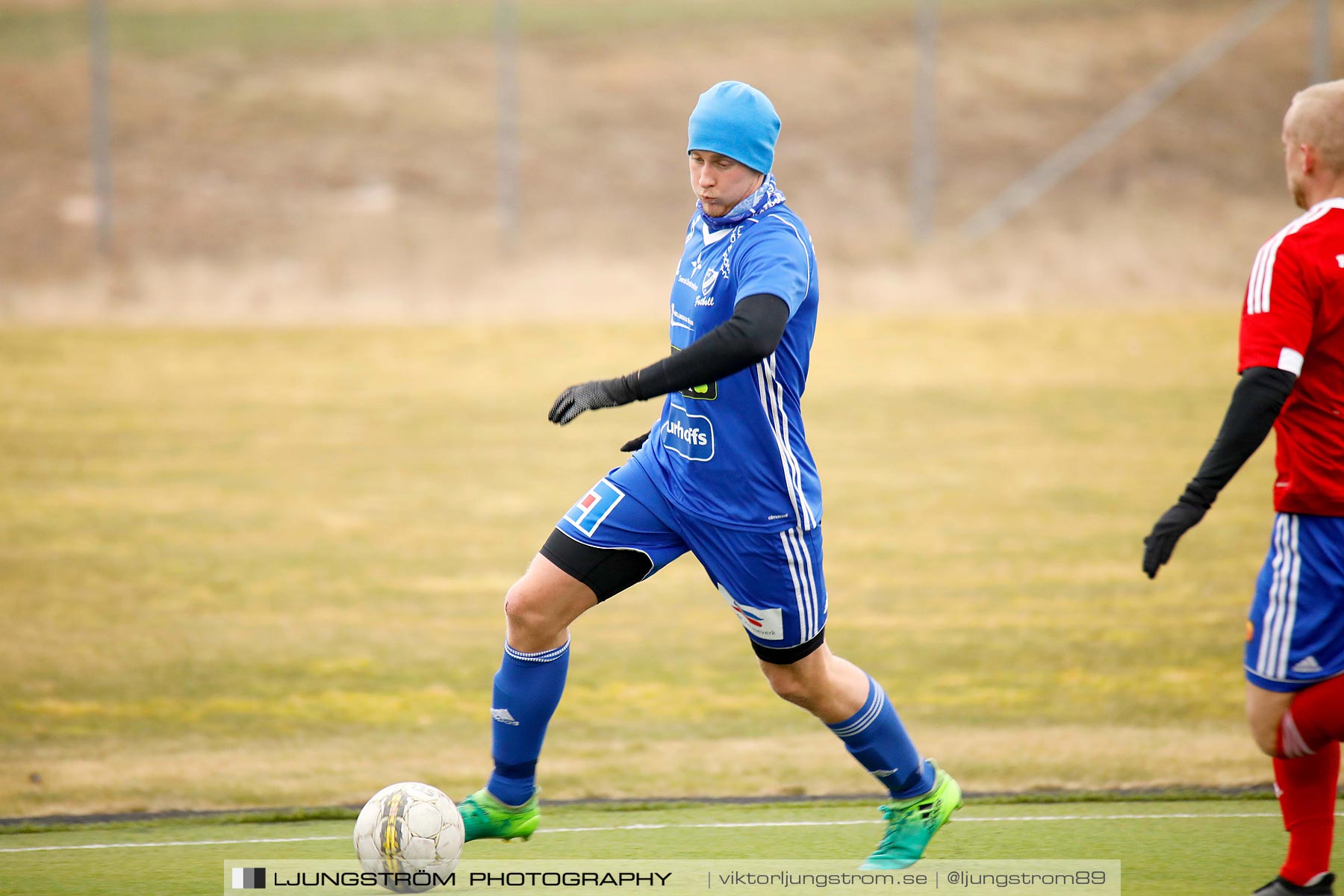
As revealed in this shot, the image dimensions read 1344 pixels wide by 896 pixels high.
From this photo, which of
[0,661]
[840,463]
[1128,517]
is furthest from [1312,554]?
[840,463]

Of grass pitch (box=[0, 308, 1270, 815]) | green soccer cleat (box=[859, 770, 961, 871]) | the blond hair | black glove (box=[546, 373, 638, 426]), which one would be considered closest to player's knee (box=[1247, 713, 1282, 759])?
green soccer cleat (box=[859, 770, 961, 871])

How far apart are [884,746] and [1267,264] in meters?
1.70

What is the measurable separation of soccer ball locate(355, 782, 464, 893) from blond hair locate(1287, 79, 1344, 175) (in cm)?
281

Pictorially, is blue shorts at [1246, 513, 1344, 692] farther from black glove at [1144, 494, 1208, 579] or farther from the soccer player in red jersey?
black glove at [1144, 494, 1208, 579]

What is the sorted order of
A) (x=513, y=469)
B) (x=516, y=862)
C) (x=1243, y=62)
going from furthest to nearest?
(x=1243, y=62) < (x=513, y=469) < (x=516, y=862)

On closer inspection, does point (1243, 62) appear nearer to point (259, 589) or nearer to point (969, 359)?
point (969, 359)

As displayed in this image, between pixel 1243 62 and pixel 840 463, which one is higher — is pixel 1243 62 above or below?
above

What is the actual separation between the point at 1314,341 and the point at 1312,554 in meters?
A: 0.51

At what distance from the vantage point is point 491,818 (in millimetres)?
4410

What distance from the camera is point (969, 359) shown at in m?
16.0

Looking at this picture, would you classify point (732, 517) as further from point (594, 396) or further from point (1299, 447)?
point (1299, 447)

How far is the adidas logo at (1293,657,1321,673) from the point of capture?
11.8 feet

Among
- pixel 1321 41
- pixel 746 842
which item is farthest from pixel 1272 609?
pixel 1321 41

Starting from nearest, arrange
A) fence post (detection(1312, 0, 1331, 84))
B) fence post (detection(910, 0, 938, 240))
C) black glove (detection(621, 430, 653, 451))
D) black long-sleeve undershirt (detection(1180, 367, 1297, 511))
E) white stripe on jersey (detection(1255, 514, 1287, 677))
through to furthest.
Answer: black long-sleeve undershirt (detection(1180, 367, 1297, 511))
white stripe on jersey (detection(1255, 514, 1287, 677))
black glove (detection(621, 430, 653, 451))
fence post (detection(1312, 0, 1331, 84))
fence post (detection(910, 0, 938, 240))
